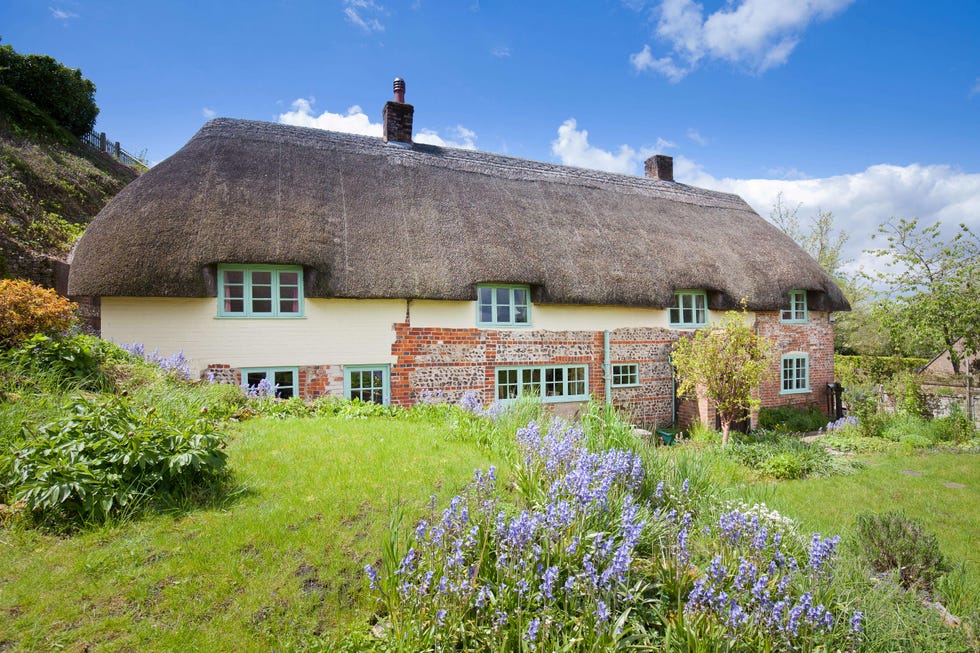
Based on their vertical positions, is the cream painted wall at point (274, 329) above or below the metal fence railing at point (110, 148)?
below

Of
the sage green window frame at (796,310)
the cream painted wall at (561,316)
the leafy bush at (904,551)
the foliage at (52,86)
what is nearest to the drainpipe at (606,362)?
the cream painted wall at (561,316)

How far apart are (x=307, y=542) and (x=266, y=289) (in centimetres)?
638

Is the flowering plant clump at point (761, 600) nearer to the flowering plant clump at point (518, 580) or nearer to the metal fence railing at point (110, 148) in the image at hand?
the flowering plant clump at point (518, 580)

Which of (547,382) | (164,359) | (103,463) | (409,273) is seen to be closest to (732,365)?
(547,382)

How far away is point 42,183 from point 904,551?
771 inches

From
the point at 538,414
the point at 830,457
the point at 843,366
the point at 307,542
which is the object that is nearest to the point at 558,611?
the point at 307,542

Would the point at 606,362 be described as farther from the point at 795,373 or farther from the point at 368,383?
the point at 795,373

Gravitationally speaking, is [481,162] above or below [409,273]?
above

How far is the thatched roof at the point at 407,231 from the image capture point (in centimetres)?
802

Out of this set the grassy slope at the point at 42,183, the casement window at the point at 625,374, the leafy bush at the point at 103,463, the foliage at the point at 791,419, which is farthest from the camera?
the foliage at the point at 791,419

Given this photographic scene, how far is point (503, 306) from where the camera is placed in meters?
10.2

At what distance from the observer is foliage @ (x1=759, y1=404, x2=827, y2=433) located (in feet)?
41.6

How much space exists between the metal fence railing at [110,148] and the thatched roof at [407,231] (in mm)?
14359

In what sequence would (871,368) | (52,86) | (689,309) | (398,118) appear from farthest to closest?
1. (52,86)
2. (871,368)
3. (689,309)
4. (398,118)
